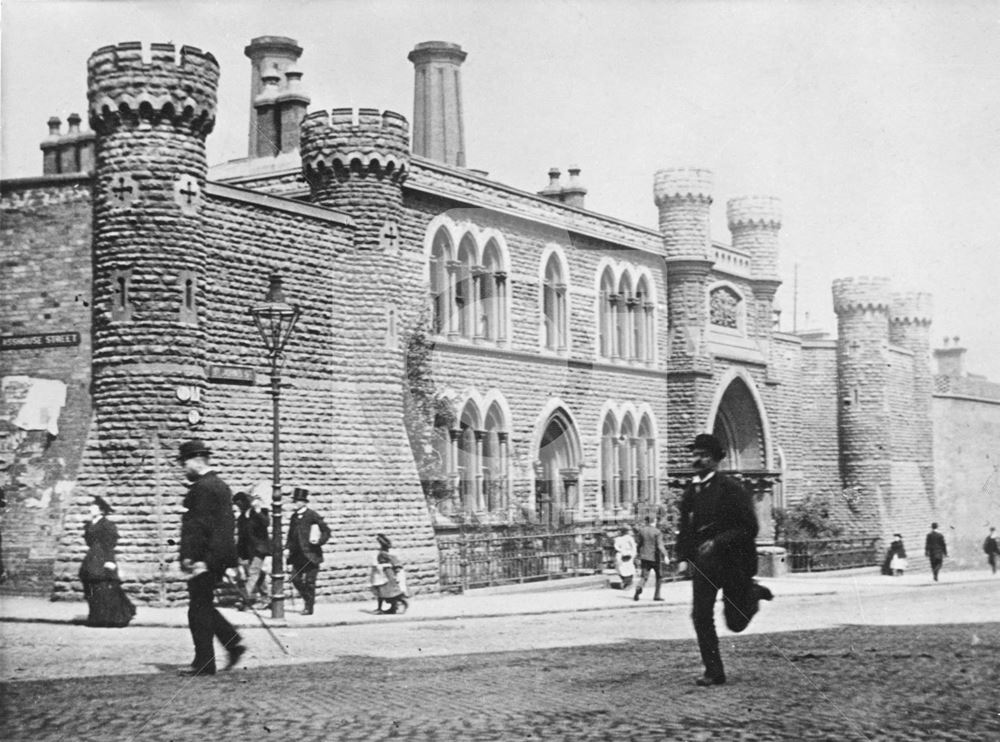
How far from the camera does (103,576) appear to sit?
1672 cm

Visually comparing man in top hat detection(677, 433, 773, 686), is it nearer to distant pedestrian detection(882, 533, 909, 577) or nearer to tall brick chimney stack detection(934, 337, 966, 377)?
distant pedestrian detection(882, 533, 909, 577)

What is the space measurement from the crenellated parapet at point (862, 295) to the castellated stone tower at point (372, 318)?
81.4 ft

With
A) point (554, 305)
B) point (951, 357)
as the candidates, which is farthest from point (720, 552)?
point (951, 357)

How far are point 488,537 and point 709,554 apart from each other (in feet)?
55.3

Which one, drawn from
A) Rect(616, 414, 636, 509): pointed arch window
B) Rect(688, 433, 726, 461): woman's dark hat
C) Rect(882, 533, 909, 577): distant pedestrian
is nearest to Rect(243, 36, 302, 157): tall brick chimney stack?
Rect(616, 414, 636, 509): pointed arch window

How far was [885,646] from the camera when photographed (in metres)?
13.4

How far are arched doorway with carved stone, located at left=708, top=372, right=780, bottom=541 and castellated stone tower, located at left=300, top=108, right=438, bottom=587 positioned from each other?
16.9 metres

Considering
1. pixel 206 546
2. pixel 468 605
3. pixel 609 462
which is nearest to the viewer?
pixel 206 546

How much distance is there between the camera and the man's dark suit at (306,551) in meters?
19.3

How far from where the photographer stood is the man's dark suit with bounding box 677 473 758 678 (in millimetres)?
9680

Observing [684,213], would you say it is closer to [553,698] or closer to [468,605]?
[468,605]

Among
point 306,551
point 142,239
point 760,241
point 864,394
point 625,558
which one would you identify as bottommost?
point 625,558

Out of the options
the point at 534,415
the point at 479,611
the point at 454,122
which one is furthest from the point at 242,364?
the point at 454,122

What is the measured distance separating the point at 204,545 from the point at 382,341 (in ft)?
44.9
